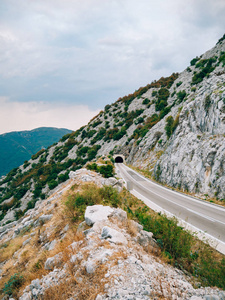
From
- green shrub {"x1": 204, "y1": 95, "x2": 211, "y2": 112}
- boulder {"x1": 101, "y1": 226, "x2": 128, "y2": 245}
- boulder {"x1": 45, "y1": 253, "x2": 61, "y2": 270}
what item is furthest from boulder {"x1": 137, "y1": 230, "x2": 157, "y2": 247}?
green shrub {"x1": 204, "y1": 95, "x2": 211, "y2": 112}

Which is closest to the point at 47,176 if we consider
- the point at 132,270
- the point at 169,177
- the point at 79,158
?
the point at 79,158

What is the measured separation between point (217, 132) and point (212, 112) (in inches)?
134

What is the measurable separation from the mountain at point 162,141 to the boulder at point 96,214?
13.4m

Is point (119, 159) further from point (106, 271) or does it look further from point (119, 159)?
point (106, 271)

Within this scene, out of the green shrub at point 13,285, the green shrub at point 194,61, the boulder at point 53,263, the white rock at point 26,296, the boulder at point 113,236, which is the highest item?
the green shrub at point 194,61

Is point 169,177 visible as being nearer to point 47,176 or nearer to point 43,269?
point 43,269

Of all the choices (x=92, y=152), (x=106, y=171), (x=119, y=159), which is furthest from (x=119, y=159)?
(x=106, y=171)

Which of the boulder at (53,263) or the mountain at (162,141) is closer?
the boulder at (53,263)

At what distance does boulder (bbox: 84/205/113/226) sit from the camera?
654 centimetres

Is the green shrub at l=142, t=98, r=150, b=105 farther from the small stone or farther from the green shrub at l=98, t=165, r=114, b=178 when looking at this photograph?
the small stone

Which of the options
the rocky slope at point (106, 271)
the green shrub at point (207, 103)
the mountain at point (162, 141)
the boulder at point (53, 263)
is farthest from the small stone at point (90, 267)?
the green shrub at point (207, 103)

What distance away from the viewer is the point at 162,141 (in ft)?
128

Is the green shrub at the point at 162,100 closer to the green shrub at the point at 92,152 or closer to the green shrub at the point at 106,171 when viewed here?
the green shrub at the point at 92,152

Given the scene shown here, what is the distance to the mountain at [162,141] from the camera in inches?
781
